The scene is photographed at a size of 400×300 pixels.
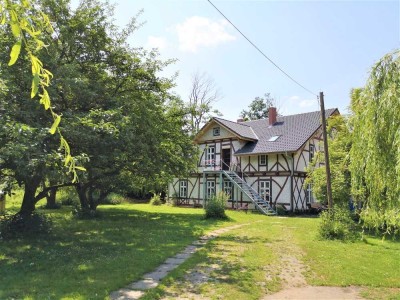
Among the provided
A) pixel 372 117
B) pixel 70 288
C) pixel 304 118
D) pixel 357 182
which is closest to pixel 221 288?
pixel 70 288

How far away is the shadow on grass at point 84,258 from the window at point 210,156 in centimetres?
1431

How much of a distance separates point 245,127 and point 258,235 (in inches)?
703

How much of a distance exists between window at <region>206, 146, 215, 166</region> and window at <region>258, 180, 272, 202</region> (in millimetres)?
4649

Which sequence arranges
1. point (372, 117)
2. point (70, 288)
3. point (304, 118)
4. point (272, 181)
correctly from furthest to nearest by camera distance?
point (304, 118) < point (272, 181) < point (70, 288) < point (372, 117)

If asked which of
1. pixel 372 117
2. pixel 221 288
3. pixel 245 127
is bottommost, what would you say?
pixel 221 288

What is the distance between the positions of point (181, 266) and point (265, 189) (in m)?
18.5

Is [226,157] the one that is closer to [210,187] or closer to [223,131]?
[223,131]

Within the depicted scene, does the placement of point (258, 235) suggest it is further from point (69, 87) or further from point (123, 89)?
point (69, 87)

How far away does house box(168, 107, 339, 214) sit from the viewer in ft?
83.0

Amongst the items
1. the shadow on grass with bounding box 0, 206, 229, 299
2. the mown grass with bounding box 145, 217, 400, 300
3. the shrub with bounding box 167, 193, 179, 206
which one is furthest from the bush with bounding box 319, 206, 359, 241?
the shrub with bounding box 167, 193, 179, 206

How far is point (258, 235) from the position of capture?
1388cm

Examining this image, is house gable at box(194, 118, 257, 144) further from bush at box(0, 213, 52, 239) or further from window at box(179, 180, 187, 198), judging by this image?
bush at box(0, 213, 52, 239)

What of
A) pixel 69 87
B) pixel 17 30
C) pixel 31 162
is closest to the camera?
pixel 17 30

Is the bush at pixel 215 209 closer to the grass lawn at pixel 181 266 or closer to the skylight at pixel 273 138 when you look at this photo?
the grass lawn at pixel 181 266
